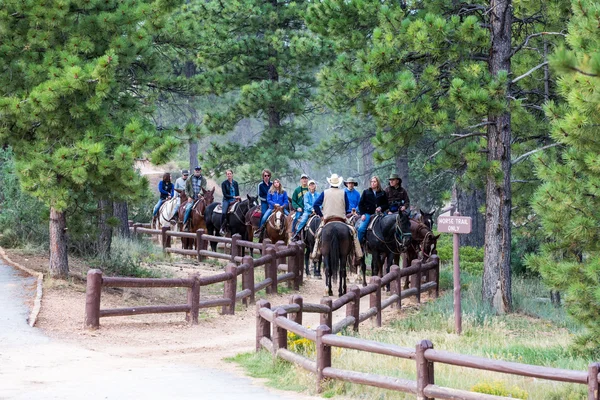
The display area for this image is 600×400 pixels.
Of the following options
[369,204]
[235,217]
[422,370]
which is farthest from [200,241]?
[422,370]

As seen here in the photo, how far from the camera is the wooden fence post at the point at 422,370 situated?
10.1 metres

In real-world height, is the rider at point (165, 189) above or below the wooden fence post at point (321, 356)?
above

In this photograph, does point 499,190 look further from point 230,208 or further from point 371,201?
point 230,208

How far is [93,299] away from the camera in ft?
51.1

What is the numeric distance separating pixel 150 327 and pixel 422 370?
7.72m

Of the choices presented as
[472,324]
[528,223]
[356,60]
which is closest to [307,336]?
Answer: [472,324]

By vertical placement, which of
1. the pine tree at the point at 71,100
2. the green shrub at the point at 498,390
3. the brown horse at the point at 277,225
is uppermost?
the pine tree at the point at 71,100

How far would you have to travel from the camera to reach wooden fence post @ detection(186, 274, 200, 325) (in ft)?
55.7

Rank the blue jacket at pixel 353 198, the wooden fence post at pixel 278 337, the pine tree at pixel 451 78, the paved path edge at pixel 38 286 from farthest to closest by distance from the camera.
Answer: the blue jacket at pixel 353 198
the pine tree at pixel 451 78
the paved path edge at pixel 38 286
the wooden fence post at pixel 278 337

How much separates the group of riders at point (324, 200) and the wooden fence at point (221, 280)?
1.31 m

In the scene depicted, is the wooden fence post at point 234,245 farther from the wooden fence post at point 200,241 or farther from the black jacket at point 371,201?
the black jacket at point 371,201

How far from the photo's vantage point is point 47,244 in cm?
2394

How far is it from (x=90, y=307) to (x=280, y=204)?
11809 millimetres

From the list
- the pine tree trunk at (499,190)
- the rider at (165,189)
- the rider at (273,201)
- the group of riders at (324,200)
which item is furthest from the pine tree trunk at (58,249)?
the rider at (165,189)
